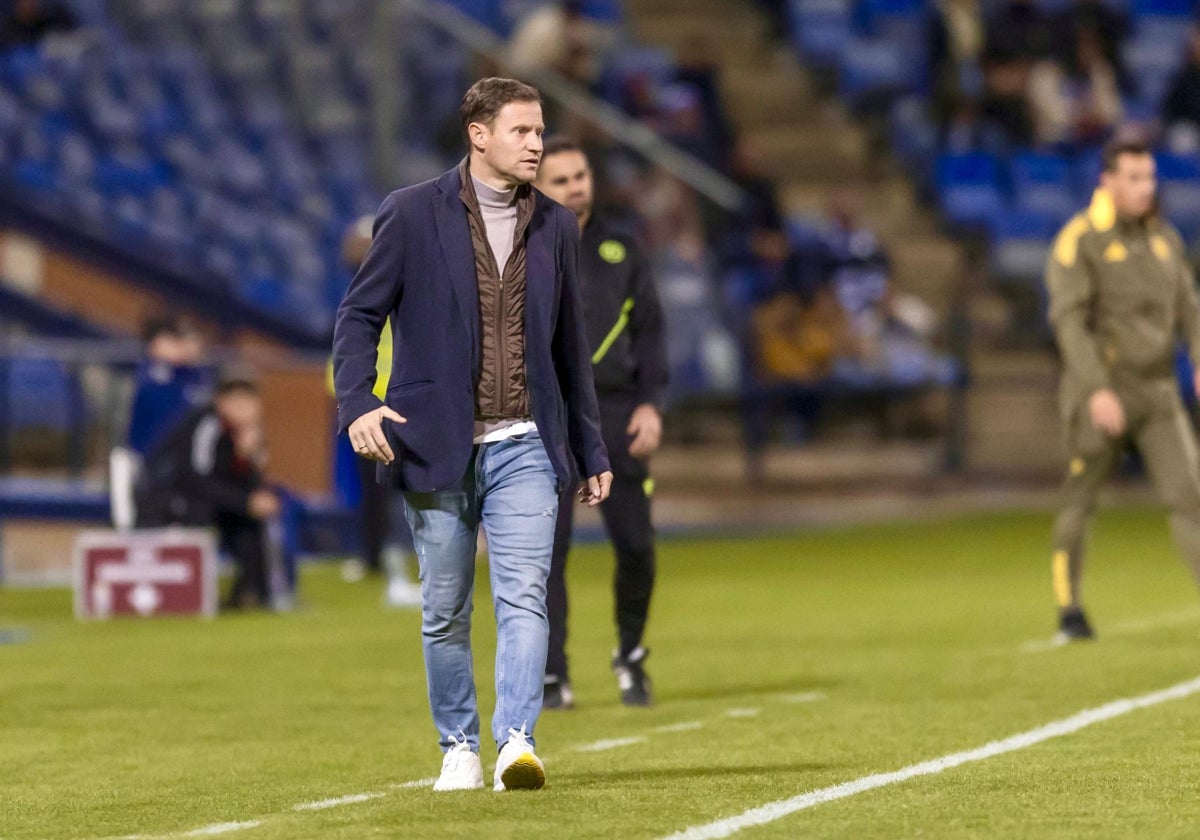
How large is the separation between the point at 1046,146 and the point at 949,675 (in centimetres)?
1598

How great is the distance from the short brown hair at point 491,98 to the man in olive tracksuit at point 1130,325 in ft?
14.6

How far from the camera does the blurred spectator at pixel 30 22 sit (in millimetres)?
20250

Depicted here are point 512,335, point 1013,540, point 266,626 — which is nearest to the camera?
point 512,335

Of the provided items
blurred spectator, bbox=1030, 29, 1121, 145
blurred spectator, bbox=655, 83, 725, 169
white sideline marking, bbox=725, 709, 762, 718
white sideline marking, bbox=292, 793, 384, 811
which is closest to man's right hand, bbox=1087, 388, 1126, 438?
white sideline marking, bbox=725, 709, 762, 718

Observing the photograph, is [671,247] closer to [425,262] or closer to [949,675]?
[949,675]

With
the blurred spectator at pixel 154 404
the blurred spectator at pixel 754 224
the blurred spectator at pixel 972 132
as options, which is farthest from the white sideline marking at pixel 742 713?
the blurred spectator at pixel 972 132

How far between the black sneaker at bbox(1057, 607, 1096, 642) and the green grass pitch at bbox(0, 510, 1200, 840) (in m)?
0.12

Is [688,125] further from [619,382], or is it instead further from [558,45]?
[619,382]

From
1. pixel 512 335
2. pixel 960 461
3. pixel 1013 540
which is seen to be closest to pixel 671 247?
pixel 960 461

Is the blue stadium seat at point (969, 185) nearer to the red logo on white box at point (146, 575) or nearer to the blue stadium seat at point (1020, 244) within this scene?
the blue stadium seat at point (1020, 244)

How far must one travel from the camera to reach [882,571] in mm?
16062

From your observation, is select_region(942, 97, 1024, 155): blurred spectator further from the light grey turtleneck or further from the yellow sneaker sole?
the yellow sneaker sole

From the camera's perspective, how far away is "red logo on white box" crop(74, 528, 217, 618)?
523 inches

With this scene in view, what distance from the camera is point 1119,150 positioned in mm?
10109
